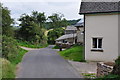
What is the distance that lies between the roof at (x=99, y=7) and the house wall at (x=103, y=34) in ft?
1.41

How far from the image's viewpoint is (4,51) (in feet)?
49.9

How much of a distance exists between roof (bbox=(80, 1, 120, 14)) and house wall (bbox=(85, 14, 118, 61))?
0.43 meters

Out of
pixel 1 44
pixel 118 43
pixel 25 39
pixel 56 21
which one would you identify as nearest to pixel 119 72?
pixel 118 43

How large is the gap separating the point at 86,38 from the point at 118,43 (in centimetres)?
284

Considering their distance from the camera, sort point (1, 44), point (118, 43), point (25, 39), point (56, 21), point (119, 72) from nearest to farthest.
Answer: point (119, 72) < point (1, 44) < point (118, 43) < point (25, 39) < point (56, 21)

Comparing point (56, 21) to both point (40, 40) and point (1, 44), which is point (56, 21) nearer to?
point (40, 40)

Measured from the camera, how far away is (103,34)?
55.7 feet

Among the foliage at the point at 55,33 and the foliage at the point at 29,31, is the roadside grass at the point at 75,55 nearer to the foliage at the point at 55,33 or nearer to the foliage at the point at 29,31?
the foliage at the point at 29,31

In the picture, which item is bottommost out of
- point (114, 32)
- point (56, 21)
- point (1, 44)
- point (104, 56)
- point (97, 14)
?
point (104, 56)

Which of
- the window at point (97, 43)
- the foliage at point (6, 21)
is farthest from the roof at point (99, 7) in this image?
the foliage at point (6, 21)

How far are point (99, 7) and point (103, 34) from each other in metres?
2.54

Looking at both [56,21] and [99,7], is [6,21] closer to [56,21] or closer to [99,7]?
[99,7]

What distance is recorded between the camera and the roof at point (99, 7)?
16672mm

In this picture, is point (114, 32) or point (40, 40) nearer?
point (114, 32)
